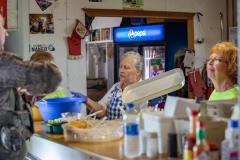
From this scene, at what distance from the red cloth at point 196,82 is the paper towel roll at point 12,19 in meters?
2.78

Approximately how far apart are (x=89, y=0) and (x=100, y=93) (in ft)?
10.9

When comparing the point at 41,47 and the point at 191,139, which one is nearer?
the point at 191,139

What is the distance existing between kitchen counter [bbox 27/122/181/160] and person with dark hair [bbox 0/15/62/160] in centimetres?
37

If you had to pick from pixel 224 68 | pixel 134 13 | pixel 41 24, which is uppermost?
pixel 134 13

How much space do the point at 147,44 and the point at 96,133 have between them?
4.96 metres

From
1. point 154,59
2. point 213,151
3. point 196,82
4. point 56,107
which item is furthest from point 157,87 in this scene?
point 154,59

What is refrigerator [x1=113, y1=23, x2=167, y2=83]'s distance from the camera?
24.9 ft

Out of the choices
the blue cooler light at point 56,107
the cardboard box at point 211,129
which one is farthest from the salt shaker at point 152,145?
the blue cooler light at point 56,107

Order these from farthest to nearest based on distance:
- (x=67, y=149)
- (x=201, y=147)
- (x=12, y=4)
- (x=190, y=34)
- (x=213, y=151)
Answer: (x=190, y=34)
(x=12, y=4)
(x=67, y=149)
(x=213, y=151)
(x=201, y=147)

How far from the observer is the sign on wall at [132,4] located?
6.18 m

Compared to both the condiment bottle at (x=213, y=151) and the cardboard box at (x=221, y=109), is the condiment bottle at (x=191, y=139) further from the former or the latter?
the cardboard box at (x=221, y=109)

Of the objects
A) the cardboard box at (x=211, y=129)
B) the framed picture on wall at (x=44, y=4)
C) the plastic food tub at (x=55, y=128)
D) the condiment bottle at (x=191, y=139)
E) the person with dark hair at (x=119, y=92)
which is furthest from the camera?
the framed picture on wall at (x=44, y=4)

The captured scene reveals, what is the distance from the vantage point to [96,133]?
9.86ft

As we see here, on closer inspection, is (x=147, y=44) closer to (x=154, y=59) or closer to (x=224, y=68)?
(x=154, y=59)
